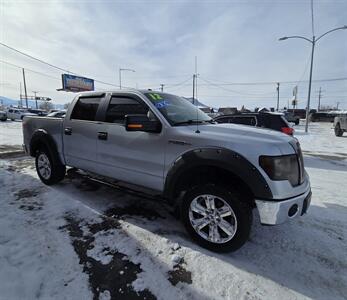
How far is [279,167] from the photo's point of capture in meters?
2.59

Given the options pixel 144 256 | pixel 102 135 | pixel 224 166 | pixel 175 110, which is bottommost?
pixel 144 256

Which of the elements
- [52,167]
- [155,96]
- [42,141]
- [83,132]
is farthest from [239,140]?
[42,141]

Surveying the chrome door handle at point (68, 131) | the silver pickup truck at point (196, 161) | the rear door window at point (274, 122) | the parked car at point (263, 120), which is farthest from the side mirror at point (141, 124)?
the rear door window at point (274, 122)

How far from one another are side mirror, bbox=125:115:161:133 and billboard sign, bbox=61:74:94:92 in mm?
40893

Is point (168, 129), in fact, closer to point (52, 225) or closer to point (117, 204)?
point (117, 204)

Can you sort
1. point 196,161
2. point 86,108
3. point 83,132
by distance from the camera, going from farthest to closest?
point 86,108
point 83,132
point 196,161

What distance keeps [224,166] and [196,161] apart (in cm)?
34

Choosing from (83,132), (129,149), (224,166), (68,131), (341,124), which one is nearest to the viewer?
(224,166)

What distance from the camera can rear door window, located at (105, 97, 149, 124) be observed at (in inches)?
142

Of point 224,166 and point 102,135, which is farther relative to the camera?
point 102,135

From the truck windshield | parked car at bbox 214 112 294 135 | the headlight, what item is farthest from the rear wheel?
the headlight

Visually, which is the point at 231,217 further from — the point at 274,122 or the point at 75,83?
the point at 75,83

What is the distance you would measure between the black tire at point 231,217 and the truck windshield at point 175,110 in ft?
3.25

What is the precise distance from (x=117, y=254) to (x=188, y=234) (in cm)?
94
